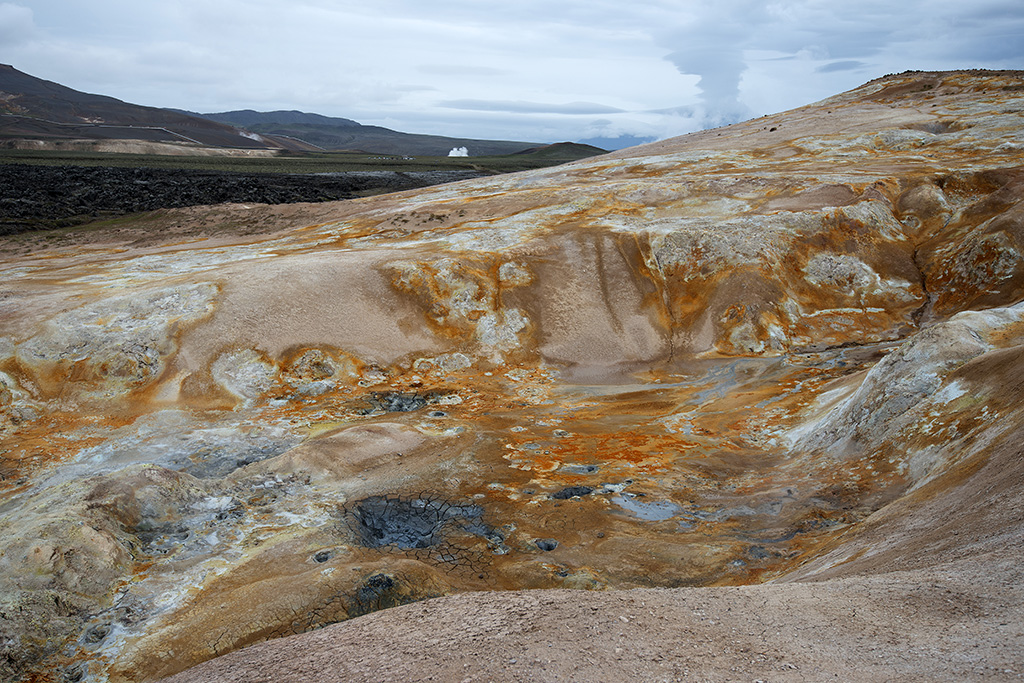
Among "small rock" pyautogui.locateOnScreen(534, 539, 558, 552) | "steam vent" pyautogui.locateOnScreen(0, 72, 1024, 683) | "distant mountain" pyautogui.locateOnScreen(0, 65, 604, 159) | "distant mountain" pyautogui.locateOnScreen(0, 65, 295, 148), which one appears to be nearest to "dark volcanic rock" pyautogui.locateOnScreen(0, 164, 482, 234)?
"steam vent" pyautogui.locateOnScreen(0, 72, 1024, 683)

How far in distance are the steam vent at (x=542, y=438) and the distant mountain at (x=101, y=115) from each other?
100885mm

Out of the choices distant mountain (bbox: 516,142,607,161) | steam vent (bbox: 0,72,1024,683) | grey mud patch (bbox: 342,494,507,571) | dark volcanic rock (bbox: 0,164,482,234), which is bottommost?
grey mud patch (bbox: 342,494,507,571)

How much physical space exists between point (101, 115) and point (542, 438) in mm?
153242

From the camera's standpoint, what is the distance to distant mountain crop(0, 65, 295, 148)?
10925 centimetres

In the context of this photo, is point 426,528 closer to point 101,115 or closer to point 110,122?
point 110,122

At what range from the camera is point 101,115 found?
13238cm

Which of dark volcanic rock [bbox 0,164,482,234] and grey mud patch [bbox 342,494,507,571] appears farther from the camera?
dark volcanic rock [bbox 0,164,482,234]

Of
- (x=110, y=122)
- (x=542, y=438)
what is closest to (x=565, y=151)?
(x=110, y=122)

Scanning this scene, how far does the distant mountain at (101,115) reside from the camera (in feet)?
358

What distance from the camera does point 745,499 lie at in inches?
384

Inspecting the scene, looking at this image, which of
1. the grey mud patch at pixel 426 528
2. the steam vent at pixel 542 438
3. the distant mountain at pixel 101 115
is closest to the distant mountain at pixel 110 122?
the distant mountain at pixel 101 115

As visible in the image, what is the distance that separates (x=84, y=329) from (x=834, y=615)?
15337 mm

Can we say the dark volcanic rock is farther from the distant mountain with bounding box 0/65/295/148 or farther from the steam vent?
the distant mountain with bounding box 0/65/295/148

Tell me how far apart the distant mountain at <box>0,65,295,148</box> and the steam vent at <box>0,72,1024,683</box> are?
331 feet
